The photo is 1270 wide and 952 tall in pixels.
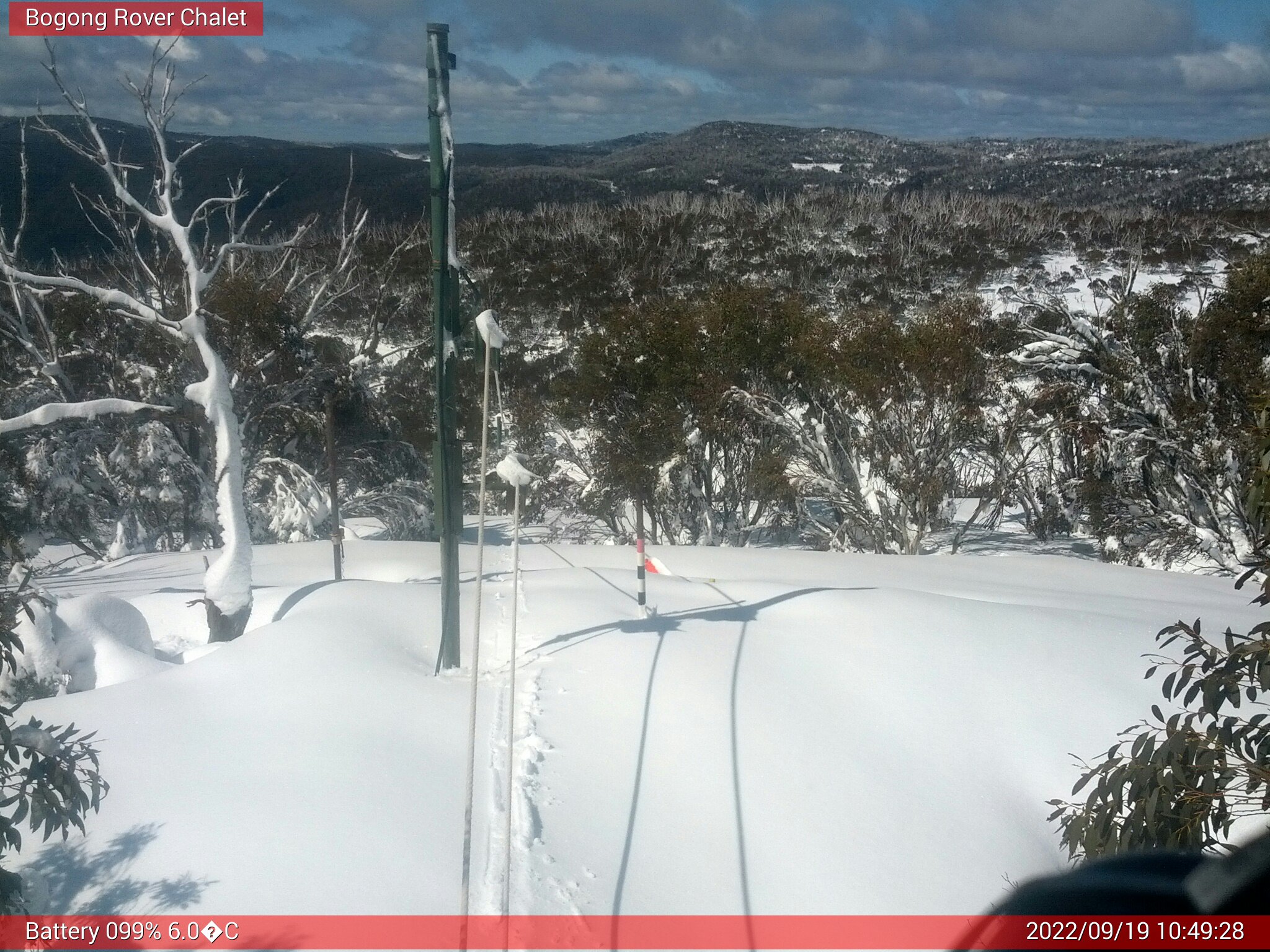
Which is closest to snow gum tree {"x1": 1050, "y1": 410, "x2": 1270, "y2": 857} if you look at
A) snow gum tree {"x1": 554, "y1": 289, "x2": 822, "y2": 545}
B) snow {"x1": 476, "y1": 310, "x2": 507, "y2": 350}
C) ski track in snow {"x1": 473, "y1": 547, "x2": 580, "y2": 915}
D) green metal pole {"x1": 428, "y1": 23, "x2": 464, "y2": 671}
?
ski track in snow {"x1": 473, "y1": 547, "x2": 580, "y2": 915}

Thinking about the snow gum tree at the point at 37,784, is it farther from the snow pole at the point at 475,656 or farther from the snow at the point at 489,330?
the snow at the point at 489,330

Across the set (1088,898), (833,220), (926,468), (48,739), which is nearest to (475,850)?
(48,739)

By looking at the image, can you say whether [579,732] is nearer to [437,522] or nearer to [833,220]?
[437,522]

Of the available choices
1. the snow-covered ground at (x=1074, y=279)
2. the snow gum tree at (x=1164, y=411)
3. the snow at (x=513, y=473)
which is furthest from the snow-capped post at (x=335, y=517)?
the snow-covered ground at (x=1074, y=279)

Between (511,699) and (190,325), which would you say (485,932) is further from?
(190,325)

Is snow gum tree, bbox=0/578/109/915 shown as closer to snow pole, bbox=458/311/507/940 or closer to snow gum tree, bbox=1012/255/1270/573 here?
snow pole, bbox=458/311/507/940

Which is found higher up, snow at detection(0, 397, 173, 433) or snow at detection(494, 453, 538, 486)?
snow at detection(0, 397, 173, 433)
